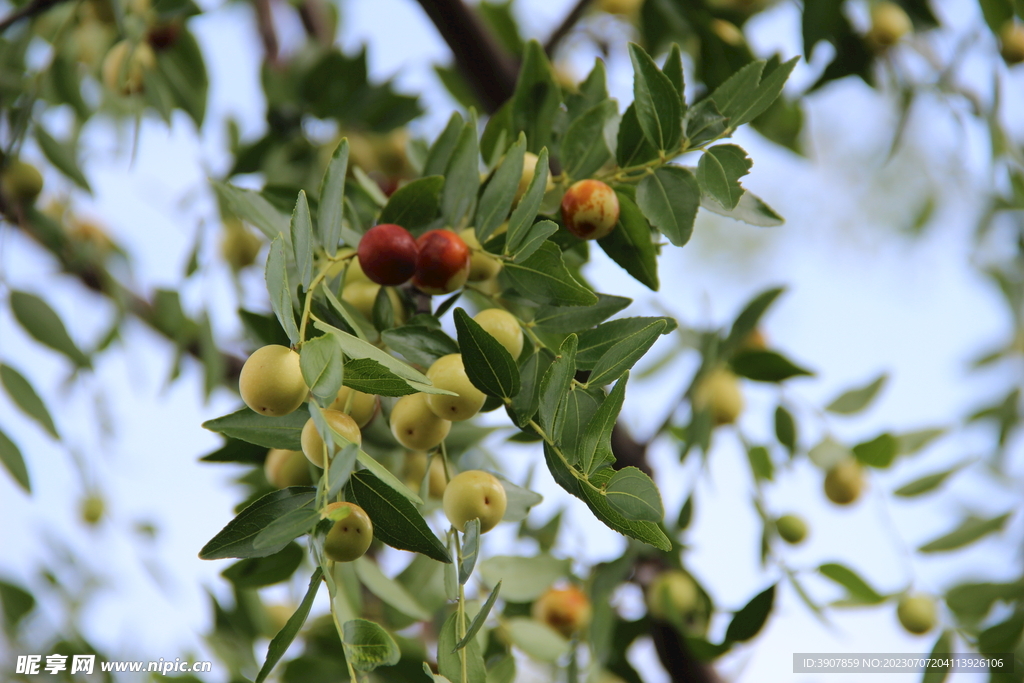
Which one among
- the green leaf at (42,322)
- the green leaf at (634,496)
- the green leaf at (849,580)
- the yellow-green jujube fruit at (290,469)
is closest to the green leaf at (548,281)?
the green leaf at (634,496)

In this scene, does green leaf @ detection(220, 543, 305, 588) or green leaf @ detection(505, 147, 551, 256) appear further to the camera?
green leaf @ detection(220, 543, 305, 588)

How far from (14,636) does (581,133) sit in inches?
39.8

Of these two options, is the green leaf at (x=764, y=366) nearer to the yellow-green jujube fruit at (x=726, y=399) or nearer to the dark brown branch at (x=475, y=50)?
the yellow-green jujube fruit at (x=726, y=399)

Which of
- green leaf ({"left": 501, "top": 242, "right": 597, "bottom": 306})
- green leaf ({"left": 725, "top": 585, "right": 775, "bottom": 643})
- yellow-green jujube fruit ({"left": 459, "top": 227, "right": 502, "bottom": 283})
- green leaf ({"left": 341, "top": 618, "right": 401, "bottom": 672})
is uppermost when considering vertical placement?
green leaf ({"left": 501, "top": 242, "right": 597, "bottom": 306})

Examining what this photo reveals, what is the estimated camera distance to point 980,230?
3.90 feet

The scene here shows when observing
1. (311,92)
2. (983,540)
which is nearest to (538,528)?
(983,540)

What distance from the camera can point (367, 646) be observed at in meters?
0.46

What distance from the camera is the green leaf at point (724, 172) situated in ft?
1.74

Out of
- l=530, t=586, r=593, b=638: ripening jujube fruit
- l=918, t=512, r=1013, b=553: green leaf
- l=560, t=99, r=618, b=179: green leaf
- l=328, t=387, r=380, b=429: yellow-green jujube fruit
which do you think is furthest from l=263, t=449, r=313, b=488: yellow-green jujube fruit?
l=918, t=512, r=1013, b=553: green leaf

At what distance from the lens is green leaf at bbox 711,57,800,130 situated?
1.76 ft

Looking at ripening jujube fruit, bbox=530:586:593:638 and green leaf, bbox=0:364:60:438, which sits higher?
green leaf, bbox=0:364:60:438

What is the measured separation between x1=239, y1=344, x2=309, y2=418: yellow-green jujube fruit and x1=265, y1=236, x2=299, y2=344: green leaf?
21 mm

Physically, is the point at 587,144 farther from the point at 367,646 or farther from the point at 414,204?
the point at 367,646

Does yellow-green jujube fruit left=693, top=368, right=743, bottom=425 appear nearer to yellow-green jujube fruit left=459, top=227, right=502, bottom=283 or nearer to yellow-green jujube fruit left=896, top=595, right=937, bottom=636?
yellow-green jujube fruit left=896, top=595, right=937, bottom=636
